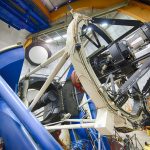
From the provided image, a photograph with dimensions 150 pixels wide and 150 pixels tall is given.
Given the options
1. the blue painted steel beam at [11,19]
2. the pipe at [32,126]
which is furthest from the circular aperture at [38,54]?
the pipe at [32,126]

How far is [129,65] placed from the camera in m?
2.28

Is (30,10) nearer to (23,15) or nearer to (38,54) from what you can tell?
(23,15)

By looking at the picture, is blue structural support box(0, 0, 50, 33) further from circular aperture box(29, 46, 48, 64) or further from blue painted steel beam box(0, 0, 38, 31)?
circular aperture box(29, 46, 48, 64)

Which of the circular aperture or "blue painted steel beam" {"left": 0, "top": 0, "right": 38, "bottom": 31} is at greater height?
"blue painted steel beam" {"left": 0, "top": 0, "right": 38, "bottom": 31}

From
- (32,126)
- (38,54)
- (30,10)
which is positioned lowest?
(32,126)

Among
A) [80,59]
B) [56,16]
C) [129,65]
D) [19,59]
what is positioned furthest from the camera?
[56,16]

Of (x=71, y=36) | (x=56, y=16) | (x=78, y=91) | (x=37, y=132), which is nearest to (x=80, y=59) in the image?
(x=71, y=36)

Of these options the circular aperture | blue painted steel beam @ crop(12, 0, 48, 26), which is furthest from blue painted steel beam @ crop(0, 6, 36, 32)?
the circular aperture

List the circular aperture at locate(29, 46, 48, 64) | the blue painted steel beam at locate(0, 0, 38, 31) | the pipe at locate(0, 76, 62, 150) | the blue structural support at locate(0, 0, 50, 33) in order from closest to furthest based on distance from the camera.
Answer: the pipe at locate(0, 76, 62, 150)
the blue painted steel beam at locate(0, 0, 38, 31)
the blue structural support at locate(0, 0, 50, 33)
the circular aperture at locate(29, 46, 48, 64)

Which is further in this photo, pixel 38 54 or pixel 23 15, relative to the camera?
pixel 38 54

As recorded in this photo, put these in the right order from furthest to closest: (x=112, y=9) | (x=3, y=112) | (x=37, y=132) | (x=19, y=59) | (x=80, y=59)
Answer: (x=112, y=9)
(x=19, y=59)
(x=80, y=59)
(x=3, y=112)
(x=37, y=132)

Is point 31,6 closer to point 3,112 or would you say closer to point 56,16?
point 56,16

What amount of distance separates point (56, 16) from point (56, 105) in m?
4.51

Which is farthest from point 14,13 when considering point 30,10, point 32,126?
point 32,126
